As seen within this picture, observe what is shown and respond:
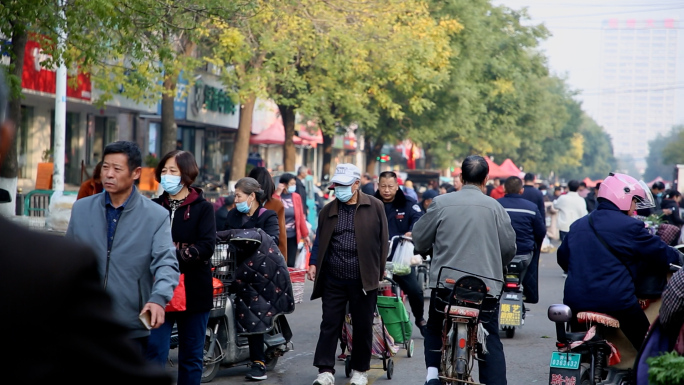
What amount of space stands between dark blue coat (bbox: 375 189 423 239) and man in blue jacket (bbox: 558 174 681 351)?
3.88 metres

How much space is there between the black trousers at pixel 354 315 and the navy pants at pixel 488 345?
44.5 inches

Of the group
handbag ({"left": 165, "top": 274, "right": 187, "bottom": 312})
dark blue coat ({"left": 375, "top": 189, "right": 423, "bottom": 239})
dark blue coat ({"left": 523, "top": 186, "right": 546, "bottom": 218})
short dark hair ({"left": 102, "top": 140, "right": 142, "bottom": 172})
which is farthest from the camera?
dark blue coat ({"left": 523, "top": 186, "right": 546, "bottom": 218})

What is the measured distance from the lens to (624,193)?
6.22 metres

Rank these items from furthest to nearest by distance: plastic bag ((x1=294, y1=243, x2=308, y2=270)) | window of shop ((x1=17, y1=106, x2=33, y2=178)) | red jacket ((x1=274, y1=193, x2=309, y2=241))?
1. window of shop ((x1=17, y1=106, x2=33, y2=178))
2. plastic bag ((x1=294, y1=243, x2=308, y2=270))
3. red jacket ((x1=274, y1=193, x2=309, y2=241))

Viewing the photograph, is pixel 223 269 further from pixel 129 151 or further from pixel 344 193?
pixel 129 151

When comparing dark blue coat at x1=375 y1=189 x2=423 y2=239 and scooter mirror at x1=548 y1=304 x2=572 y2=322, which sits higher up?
dark blue coat at x1=375 y1=189 x2=423 y2=239

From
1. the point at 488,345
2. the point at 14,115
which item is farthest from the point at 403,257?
the point at 14,115

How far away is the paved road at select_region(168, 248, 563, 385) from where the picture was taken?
8.23 m

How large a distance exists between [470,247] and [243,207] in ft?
8.96

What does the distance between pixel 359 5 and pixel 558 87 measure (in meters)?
79.9

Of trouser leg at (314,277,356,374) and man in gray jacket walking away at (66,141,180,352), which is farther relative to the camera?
trouser leg at (314,277,356,374)

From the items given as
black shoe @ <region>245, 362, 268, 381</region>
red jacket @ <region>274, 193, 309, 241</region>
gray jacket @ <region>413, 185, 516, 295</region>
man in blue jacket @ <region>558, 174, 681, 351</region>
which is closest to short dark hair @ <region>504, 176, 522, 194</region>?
red jacket @ <region>274, 193, 309, 241</region>

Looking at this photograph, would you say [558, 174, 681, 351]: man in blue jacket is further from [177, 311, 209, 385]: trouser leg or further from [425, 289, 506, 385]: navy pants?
[177, 311, 209, 385]: trouser leg

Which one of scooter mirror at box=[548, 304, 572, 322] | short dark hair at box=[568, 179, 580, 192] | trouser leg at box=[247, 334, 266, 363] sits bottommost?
trouser leg at box=[247, 334, 266, 363]
